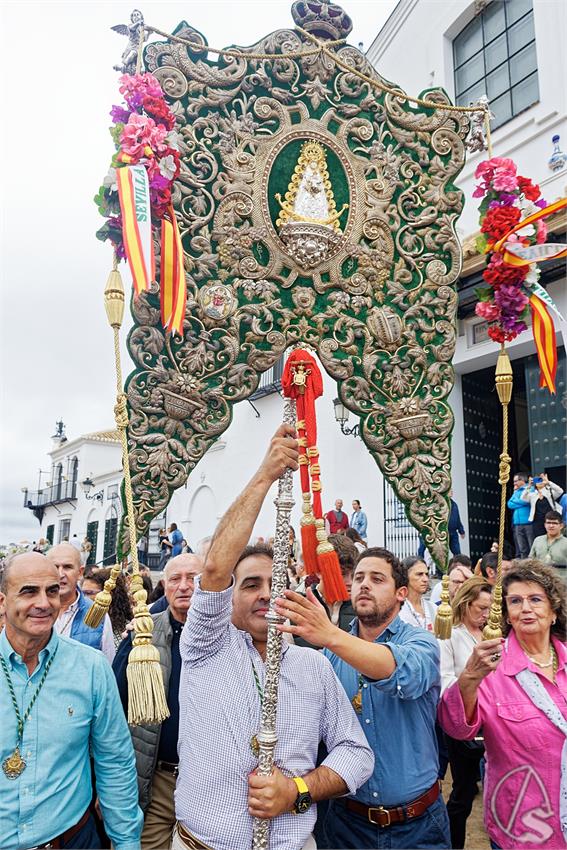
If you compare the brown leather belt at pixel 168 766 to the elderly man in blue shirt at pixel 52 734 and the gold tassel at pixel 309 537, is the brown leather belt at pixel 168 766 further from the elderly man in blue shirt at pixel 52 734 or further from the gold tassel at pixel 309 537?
the gold tassel at pixel 309 537

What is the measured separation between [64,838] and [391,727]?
3.68 ft

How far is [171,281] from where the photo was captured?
2.74m

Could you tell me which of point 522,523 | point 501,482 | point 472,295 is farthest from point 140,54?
point 522,523

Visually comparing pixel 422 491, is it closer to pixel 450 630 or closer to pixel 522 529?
pixel 450 630

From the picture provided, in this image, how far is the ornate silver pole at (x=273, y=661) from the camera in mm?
1743

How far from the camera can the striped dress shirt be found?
1.76 m

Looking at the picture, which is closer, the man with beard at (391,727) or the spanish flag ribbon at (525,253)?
the man with beard at (391,727)

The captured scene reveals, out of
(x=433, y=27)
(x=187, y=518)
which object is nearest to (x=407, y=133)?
(x=433, y=27)

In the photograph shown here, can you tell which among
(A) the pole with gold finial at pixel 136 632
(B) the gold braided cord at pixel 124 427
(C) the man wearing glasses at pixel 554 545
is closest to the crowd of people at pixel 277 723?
(A) the pole with gold finial at pixel 136 632

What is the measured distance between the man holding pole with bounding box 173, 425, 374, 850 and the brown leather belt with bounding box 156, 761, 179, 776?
49 cm

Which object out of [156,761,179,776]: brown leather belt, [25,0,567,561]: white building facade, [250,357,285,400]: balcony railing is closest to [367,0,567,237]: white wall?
[25,0,567,561]: white building facade

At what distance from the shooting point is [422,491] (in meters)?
3.22

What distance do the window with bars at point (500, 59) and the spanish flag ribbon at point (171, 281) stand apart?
613cm

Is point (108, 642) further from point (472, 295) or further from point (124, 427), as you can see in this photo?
point (472, 295)
